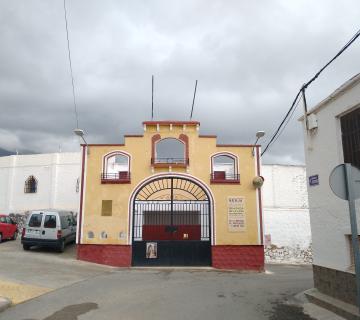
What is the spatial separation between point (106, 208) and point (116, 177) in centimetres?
144

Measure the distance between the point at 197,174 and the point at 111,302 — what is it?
8.73 m

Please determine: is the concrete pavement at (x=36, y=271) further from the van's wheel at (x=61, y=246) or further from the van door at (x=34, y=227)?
the van door at (x=34, y=227)

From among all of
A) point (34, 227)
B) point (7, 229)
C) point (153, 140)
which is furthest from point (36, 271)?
point (7, 229)

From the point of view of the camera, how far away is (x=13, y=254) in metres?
15.9

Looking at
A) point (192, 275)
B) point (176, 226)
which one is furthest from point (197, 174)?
point (192, 275)

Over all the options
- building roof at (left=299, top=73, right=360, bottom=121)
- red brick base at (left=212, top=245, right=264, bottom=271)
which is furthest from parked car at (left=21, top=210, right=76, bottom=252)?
building roof at (left=299, top=73, right=360, bottom=121)

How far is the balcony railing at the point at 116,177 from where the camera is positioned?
1700 centimetres

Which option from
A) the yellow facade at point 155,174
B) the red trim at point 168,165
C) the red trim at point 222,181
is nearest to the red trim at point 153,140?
the yellow facade at point 155,174

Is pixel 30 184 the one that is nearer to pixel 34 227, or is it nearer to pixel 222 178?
pixel 34 227

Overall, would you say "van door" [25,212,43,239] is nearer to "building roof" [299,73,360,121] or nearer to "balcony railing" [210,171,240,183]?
"balcony railing" [210,171,240,183]

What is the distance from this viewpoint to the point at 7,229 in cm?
2012

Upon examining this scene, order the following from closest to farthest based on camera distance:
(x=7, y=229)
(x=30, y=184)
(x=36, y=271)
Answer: (x=36, y=271), (x=7, y=229), (x=30, y=184)

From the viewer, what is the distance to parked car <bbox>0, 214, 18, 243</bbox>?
19719mm

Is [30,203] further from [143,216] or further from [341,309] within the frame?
[341,309]
